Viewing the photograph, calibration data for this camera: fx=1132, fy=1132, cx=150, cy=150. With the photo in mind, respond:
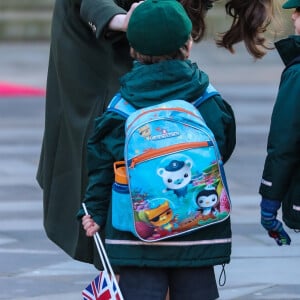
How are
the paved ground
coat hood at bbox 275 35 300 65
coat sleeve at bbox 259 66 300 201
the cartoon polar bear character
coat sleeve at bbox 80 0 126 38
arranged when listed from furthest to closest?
the paved ground, coat hood at bbox 275 35 300 65, coat sleeve at bbox 259 66 300 201, coat sleeve at bbox 80 0 126 38, the cartoon polar bear character

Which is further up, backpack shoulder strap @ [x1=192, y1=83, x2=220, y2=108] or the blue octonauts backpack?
backpack shoulder strap @ [x1=192, y1=83, x2=220, y2=108]

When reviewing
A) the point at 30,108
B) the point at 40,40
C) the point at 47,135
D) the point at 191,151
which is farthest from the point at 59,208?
the point at 40,40

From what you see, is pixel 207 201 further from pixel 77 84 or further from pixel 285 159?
pixel 77 84

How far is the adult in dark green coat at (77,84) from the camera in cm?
456

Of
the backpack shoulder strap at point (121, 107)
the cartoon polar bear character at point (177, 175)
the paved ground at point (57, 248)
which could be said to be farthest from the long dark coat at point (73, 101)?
the paved ground at point (57, 248)

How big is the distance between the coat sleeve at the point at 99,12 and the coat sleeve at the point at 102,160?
0.38 metres

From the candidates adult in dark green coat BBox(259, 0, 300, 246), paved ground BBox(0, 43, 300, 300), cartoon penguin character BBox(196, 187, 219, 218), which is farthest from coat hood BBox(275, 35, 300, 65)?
paved ground BBox(0, 43, 300, 300)

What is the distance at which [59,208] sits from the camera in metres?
4.77

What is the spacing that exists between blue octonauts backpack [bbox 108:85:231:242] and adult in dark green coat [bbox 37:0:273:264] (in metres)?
0.64

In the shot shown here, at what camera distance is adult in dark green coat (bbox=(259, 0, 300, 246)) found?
14.1 feet

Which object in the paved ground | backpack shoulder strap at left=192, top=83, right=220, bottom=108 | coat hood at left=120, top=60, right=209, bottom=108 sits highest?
coat hood at left=120, top=60, right=209, bottom=108

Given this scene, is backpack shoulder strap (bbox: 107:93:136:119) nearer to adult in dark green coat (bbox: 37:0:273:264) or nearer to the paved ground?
adult in dark green coat (bbox: 37:0:273:264)

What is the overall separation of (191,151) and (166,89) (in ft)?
0.86

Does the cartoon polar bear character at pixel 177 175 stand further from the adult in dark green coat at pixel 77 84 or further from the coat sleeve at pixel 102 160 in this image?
the adult in dark green coat at pixel 77 84
